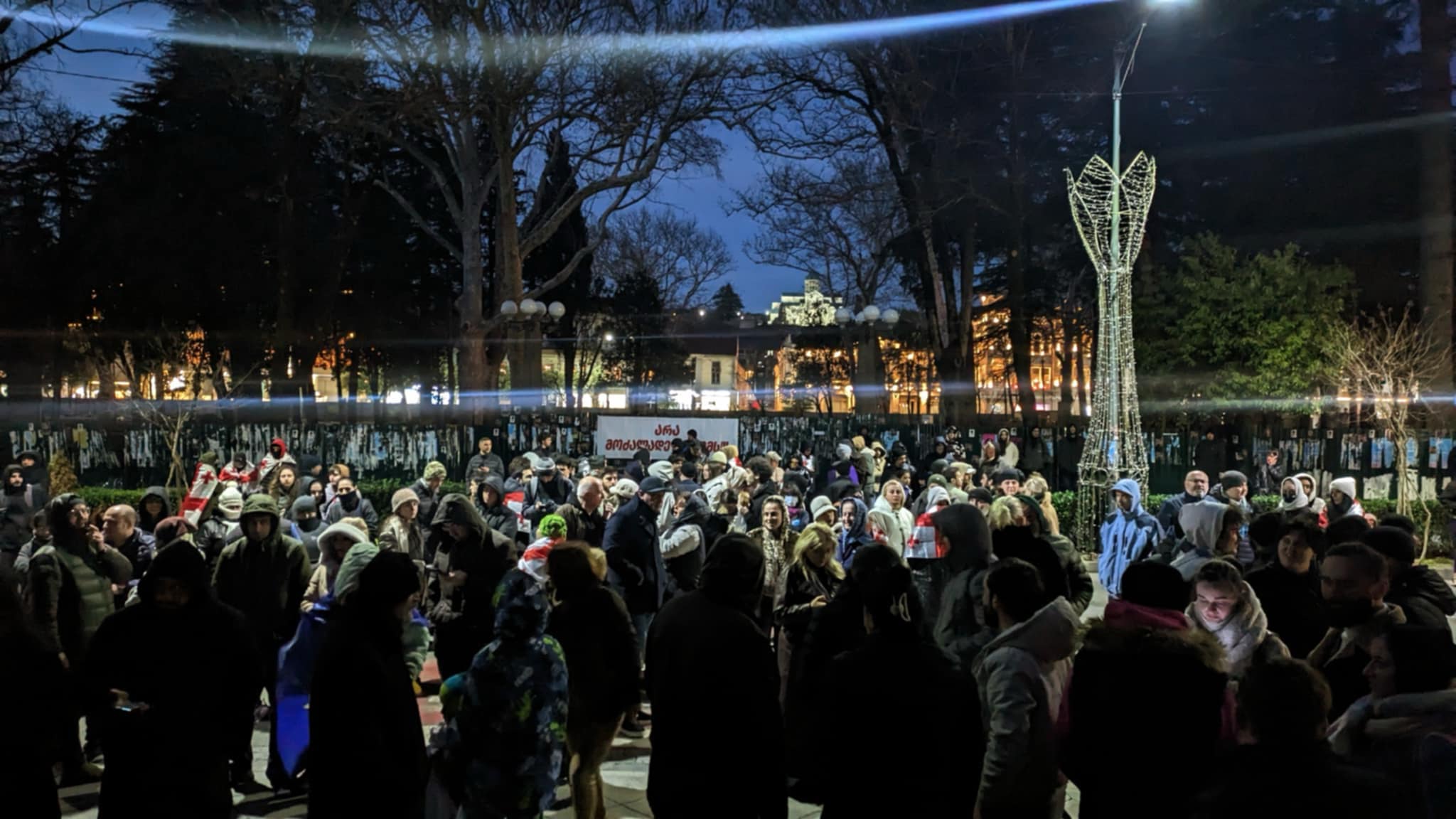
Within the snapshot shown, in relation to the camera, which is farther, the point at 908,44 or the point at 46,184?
the point at 46,184

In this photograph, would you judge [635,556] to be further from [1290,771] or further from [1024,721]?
[1290,771]

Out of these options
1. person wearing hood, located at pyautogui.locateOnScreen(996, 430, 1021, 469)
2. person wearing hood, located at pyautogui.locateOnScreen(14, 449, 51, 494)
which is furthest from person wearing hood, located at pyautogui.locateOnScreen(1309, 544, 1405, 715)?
person wearing hood, located at pyautogui.locateOnScreen(996, 430, 1021, 469)

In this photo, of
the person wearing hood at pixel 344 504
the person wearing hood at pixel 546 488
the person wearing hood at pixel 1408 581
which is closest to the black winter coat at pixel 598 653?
the person wearing hood at pixel 1408 581

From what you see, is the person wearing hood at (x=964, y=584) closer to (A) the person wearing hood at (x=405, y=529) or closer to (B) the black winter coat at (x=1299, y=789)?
(B) the black winter coat at (x=1299, y=789)

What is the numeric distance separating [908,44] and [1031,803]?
22960mm

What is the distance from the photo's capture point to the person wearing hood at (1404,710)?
2869 millimetres

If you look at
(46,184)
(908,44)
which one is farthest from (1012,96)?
(46,184)

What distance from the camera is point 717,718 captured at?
11.9 ft

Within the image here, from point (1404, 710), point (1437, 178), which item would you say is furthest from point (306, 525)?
Result: point (1437, 178)

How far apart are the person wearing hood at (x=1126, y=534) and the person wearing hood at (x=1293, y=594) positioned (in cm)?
297

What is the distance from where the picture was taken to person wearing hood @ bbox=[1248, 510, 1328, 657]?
4.85 m

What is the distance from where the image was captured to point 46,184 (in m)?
30.4

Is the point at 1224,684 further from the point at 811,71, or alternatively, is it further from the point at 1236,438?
the point at 811,71

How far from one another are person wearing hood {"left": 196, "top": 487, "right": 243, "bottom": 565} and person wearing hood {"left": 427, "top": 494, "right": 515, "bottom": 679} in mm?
2065
